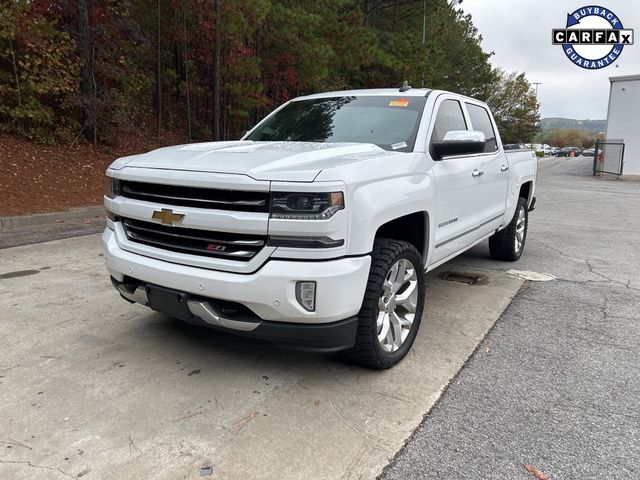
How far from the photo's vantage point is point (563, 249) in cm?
738

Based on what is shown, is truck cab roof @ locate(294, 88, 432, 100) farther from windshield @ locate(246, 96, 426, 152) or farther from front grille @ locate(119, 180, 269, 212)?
front grille @ locate(119, 180, 269, 212)

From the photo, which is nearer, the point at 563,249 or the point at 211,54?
the point at 563,249

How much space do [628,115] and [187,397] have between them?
30.3 meters

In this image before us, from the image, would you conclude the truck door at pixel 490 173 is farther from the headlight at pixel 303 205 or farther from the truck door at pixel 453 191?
the headlight at pixel 303 205

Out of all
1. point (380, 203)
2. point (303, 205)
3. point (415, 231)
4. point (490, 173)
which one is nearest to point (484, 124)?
point (490, 173)

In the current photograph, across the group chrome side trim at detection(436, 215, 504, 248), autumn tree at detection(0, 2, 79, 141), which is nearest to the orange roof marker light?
chrome side trim at detection(436, 215, 504, 248)

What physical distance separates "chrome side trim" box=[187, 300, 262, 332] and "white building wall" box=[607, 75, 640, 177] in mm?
29034

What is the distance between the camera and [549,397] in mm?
3027

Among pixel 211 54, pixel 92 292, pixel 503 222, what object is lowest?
pixel 92 292

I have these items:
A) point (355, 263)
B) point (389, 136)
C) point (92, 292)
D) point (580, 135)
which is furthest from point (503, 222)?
point (580, 135)

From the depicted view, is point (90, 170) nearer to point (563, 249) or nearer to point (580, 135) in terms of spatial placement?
point (563, 249)

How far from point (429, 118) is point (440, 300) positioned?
1731mm

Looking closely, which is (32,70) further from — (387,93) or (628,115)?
(628,115)

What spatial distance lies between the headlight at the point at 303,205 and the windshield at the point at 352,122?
3.79 ft
